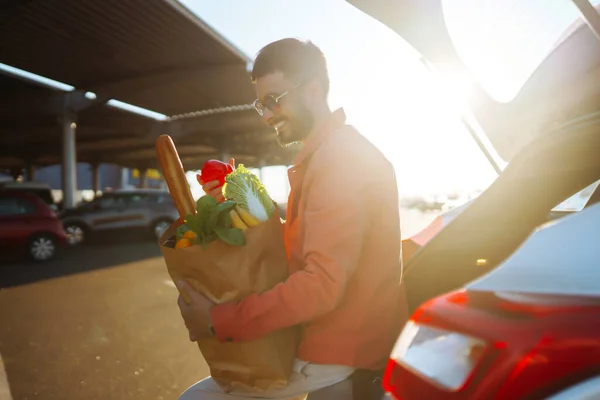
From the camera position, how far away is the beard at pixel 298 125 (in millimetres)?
1531

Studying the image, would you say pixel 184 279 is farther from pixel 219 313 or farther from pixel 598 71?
pixel 598 71

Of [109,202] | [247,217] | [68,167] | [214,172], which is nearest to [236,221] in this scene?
[247,217]

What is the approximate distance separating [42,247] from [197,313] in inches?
501

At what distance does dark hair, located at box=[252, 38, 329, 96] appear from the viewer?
1.48 m

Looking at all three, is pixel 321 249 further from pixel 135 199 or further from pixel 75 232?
pixel 135 199

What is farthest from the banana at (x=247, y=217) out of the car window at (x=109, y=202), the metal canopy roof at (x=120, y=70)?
the car window at (x=109, y=202)

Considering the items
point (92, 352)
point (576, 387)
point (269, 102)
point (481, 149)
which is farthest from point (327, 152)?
point (92, 352)

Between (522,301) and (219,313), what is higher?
(219,313)

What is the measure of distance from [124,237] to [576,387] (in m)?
17.9

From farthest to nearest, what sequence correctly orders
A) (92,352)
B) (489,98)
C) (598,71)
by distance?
(489,98) < (92,352) < (598,71)

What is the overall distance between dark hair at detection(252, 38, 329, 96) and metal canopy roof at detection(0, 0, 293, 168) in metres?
14.6

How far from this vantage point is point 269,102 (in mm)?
1540

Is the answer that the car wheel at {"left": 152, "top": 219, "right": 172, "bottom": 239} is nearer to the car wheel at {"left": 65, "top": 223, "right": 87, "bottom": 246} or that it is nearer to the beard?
the car wheel at {"left": 65, "top": 223, "right": 87, "bottom": 246}

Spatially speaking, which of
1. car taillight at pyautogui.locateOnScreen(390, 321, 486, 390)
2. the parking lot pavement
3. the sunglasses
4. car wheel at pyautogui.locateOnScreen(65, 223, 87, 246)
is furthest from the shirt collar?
car wheel at pyautogui.locateOnScreen(65, 223, 87, 246)
